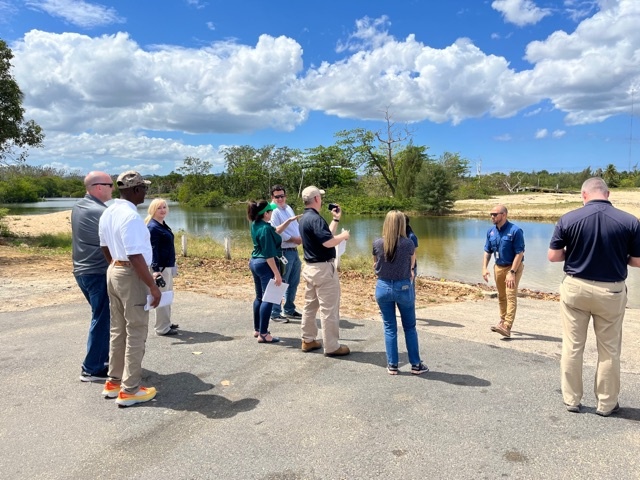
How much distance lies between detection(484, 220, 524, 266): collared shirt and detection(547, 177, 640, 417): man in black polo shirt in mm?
2067

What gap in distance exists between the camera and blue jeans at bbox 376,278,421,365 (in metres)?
4.32

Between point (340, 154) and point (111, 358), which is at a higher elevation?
point (340, 154)

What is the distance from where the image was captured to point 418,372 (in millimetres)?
4516

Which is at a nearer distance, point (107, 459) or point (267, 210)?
point (107, 459)

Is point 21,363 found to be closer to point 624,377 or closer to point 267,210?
point 267,210

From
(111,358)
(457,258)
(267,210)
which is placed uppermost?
(267,210)

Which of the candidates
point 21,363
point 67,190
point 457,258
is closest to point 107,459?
point 21,363

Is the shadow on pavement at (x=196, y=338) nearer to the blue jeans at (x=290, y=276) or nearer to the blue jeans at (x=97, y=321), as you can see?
the blue jeans at (x=290, y=276)

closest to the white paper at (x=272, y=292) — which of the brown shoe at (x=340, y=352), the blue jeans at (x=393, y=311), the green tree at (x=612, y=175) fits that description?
the brown shoe at (x=340, y=352)

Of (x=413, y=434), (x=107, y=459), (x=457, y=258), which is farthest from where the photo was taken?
(x=457, y=258)

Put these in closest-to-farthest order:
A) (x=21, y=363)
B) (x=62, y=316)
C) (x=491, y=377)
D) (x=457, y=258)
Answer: (x=491, y=377)
(x=21, y=363)
(x=62, y=316)
(x=457, y=258)

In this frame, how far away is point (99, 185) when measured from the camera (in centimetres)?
413

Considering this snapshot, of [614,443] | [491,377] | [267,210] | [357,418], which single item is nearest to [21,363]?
[267,210]

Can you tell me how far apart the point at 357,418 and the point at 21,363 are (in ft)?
12.4
